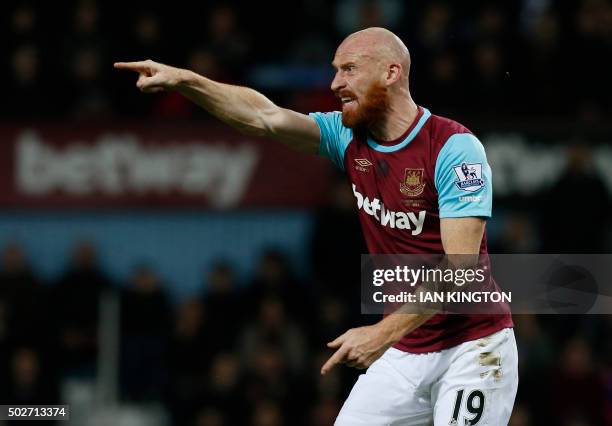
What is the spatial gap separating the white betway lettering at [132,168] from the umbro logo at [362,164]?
623 cm

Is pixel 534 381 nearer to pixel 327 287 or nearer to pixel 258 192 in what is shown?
pixel 327 287

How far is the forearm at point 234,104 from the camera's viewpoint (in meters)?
6.36

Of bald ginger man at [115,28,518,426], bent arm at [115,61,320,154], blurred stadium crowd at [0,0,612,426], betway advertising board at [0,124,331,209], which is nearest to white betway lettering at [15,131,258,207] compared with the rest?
betway advertising board at [0,124,331,209]

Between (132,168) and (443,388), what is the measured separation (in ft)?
22.9

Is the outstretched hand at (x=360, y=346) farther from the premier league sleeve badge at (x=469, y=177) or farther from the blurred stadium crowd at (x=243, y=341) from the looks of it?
the blurred stadium crowd at (x=243, y=341)

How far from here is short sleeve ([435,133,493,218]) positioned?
19.5ft

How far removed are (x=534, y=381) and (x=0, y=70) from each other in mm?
6062

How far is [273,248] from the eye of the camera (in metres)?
12.6

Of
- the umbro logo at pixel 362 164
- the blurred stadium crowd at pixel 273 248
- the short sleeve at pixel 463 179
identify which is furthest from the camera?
the blurred stadium crowd at pixel 273 248

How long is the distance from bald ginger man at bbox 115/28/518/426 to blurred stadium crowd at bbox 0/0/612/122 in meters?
5.76

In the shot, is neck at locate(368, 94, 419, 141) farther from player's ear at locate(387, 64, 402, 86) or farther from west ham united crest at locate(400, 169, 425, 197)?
west ham united crest at locate(400, 169, 425, 197)

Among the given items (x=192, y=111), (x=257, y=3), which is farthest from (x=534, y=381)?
(x=257, y=3)

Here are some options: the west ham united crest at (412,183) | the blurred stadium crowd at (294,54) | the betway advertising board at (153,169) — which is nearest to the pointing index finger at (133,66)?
the west ham united crest at (412,183)

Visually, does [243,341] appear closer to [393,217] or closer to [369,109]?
[393,217]
